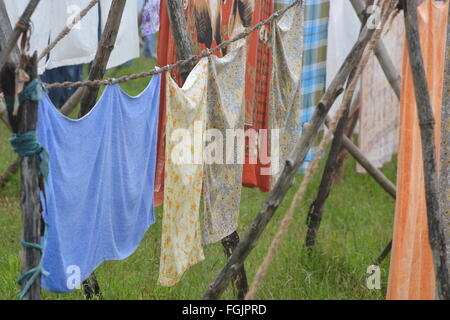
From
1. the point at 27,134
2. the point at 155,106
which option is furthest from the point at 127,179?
the point at 27,134

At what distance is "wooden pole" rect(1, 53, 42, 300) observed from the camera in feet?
6.29

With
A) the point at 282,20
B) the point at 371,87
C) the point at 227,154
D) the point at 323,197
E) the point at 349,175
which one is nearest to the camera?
the point at 227,154

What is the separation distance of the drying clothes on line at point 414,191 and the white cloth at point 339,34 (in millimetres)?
1868

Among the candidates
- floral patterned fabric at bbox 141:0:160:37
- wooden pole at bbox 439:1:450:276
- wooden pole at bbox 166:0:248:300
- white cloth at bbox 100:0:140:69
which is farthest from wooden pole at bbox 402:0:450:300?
floral patterned fabric at bbox 141:0:160:37

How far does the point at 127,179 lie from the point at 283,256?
1583 millimetres

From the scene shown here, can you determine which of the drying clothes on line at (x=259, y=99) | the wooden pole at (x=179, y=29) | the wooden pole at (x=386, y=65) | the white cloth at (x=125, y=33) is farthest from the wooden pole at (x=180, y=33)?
the white cloth at (x=125, y=33)

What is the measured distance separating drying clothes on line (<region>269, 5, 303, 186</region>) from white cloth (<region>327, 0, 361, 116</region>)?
1017 mm

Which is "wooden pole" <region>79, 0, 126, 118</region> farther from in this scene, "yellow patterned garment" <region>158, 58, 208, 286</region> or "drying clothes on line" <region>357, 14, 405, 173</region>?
"drying clothes on line" <region>357, 14, 405, 173</region>

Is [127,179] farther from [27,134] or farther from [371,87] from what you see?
[371,87]

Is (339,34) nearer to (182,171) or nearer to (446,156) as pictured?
(446,156)

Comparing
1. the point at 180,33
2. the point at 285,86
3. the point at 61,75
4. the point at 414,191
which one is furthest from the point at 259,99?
the point at 61,75

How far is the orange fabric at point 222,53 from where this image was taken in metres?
3.06

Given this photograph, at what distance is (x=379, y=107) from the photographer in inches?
199
